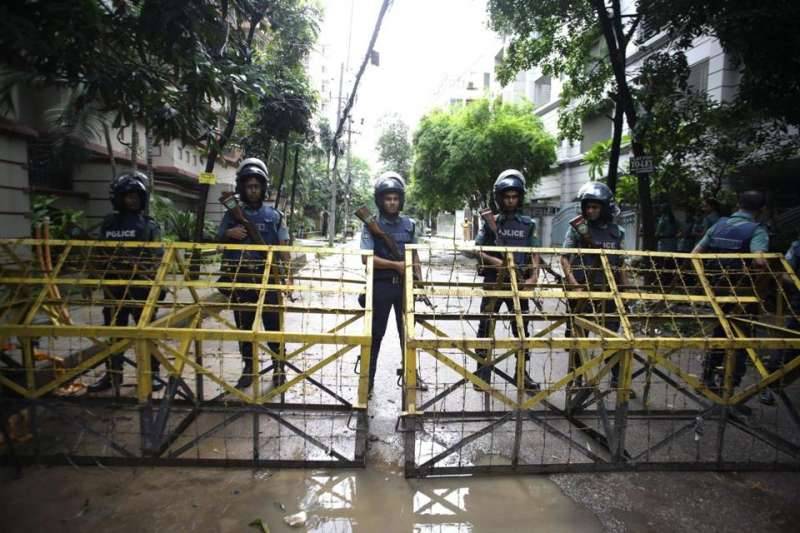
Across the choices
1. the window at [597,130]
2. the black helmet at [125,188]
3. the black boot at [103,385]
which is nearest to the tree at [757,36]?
the black helmet at [125,188]

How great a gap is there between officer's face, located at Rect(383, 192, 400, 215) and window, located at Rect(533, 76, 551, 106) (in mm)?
23751

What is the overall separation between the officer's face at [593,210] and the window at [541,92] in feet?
75.6

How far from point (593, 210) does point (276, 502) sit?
11.9ft

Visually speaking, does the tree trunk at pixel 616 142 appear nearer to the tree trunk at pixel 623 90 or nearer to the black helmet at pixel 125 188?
the tree trunk at pixel 623 90

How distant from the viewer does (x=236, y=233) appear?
14.3 ft

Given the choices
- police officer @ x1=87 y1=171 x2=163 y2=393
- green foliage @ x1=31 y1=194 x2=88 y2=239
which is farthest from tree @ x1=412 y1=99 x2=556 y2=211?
police officer @ x1=87 y1=171 x2=163 y2=393

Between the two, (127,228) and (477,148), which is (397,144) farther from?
(127,228)

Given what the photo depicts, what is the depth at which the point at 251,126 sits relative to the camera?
1324 cm

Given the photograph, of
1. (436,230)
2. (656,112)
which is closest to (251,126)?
(656,112)

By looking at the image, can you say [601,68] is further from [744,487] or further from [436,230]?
[436,230]

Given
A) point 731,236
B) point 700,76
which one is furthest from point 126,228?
point 700,76

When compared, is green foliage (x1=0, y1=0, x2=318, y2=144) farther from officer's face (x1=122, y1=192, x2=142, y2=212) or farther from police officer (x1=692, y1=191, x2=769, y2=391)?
police officer (x1=692, y1=191, x2=769, y2=391)

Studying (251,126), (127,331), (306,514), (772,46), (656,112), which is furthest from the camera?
(251,126)

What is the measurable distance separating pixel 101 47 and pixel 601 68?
849 cm
